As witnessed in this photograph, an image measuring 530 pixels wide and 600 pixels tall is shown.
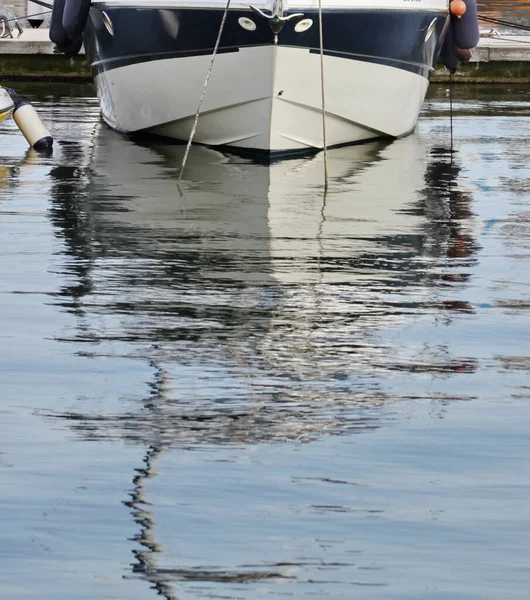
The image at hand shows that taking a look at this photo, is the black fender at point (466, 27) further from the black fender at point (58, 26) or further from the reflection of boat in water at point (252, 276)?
the black fender at point (58, 26)

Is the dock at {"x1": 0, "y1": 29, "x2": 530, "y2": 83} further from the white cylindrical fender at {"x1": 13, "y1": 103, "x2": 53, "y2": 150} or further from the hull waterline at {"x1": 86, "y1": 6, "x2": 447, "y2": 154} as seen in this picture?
the white cylindrical fender at {"x1": 13, "y1": 103, "x2": 53, "y2": 150}

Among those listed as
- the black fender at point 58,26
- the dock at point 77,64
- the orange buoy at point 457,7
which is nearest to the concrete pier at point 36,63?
the dock at point 77,64

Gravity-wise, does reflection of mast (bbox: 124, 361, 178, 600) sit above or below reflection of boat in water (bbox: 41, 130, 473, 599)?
above

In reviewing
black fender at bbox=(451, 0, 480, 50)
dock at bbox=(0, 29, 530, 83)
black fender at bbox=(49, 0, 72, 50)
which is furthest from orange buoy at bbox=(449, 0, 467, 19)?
dock at bbox=(0, 29, 530, 83)

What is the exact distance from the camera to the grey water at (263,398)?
4043mm

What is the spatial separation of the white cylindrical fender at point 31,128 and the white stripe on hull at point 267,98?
1321 millimetres

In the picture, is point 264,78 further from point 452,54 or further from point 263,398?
point 263,398

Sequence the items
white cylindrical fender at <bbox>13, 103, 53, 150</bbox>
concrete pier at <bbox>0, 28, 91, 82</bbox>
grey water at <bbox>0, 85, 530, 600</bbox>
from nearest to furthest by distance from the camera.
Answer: grey water at <bbox>0, 85, 530, 600</bbox>
white cylindrical fender at <bbox>13, 103, 53, 150</bbox>
concrete pier at <bbox>0, 28, 91, 82</bbox>

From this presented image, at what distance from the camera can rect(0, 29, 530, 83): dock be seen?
26672 millimetres

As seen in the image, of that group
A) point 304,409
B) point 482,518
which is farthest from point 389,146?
point 482,518

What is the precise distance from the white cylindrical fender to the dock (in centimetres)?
1028

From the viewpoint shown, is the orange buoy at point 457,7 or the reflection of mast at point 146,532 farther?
the orange buoy at point 457,7

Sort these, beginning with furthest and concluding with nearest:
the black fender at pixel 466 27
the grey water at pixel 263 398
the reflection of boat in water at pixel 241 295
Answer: the black fender at pixel 466 27 → the reflection of boat in water at pixel 241 295 → the grey water at pixel 263 398

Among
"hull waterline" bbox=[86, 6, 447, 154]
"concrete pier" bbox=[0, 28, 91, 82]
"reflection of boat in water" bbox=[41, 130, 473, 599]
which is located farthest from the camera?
"concrete pier" bbox=[0, 28, 91, 82]
